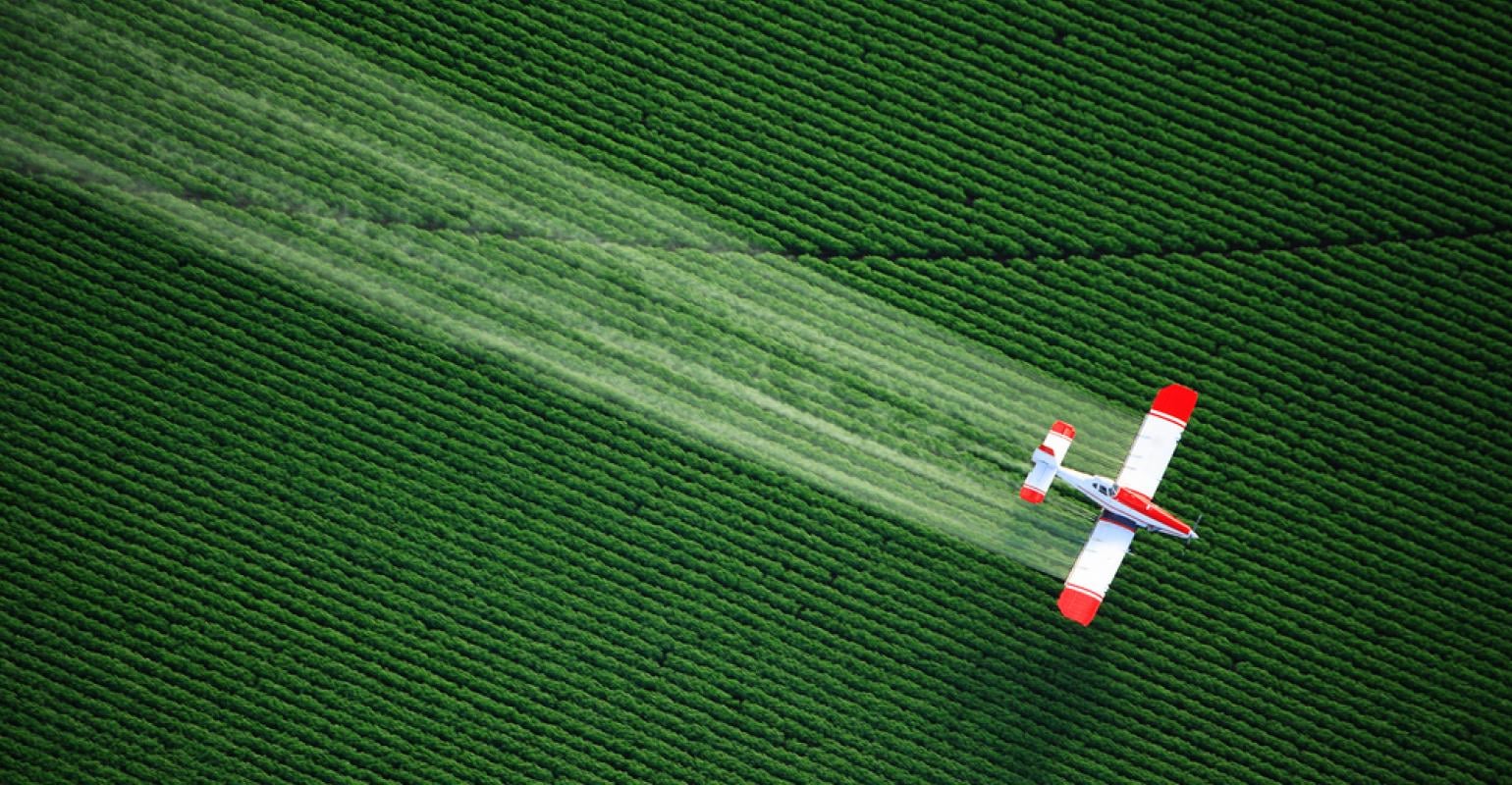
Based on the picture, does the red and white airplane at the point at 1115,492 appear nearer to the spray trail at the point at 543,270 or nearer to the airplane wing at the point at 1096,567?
the airplane wing at the point at 1096,567

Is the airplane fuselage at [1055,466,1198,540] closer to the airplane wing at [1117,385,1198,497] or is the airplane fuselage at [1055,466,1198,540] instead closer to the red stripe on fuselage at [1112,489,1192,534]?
the red stripe on fuselage at [1112,489,1192,534]

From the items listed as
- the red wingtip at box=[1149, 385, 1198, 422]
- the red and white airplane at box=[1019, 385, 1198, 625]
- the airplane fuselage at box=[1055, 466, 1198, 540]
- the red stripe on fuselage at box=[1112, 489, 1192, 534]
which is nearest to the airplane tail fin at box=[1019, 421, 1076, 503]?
the red and white airplane at box=[1019, 385, 1198, 625]

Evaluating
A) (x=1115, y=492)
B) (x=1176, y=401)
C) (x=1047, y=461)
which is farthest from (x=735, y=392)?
(x=1176, y=401)

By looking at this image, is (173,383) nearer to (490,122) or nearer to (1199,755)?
(490,122)

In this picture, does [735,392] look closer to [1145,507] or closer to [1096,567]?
[1096,567]

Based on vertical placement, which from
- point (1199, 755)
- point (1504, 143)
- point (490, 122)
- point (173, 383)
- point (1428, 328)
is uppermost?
point (1504, 143)

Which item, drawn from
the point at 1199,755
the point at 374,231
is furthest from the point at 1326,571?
the point at 374,231
